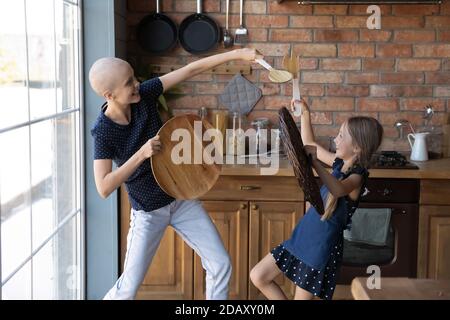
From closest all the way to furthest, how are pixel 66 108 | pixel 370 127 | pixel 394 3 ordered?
pixel 370 127 → pixel 66 108 → pixel 394 3

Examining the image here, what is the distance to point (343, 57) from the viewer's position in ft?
14.4

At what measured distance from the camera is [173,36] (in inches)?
171

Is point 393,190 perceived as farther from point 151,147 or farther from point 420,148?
point 151,147

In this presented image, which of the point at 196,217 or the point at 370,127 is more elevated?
the point at 370,127

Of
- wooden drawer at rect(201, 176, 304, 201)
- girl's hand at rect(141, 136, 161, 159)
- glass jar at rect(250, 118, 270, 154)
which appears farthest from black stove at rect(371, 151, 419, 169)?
girl's hand at rect(141, 136, 161, 159)

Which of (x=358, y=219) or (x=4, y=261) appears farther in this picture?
(x=358, y=219)

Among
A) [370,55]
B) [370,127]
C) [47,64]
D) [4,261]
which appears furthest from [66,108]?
[370,55]

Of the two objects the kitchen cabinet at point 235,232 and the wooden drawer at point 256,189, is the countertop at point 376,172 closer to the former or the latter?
the wooden drawer at point 256,189

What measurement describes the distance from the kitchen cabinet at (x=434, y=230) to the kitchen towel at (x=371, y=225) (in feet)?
0.62

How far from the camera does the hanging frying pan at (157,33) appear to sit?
4.34 metres

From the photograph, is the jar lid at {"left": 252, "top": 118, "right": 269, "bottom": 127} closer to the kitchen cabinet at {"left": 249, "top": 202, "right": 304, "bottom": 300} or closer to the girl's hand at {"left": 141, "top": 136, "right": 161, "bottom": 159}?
the kitchen cabinet at {"left": 249, "top": 202, "right": 304, "bottom": 300}

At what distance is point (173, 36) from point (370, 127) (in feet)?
5.86

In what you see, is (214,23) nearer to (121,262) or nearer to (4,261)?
(121,262)

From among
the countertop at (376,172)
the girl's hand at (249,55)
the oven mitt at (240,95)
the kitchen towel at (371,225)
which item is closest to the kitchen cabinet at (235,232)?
the countertop at (376,172)
